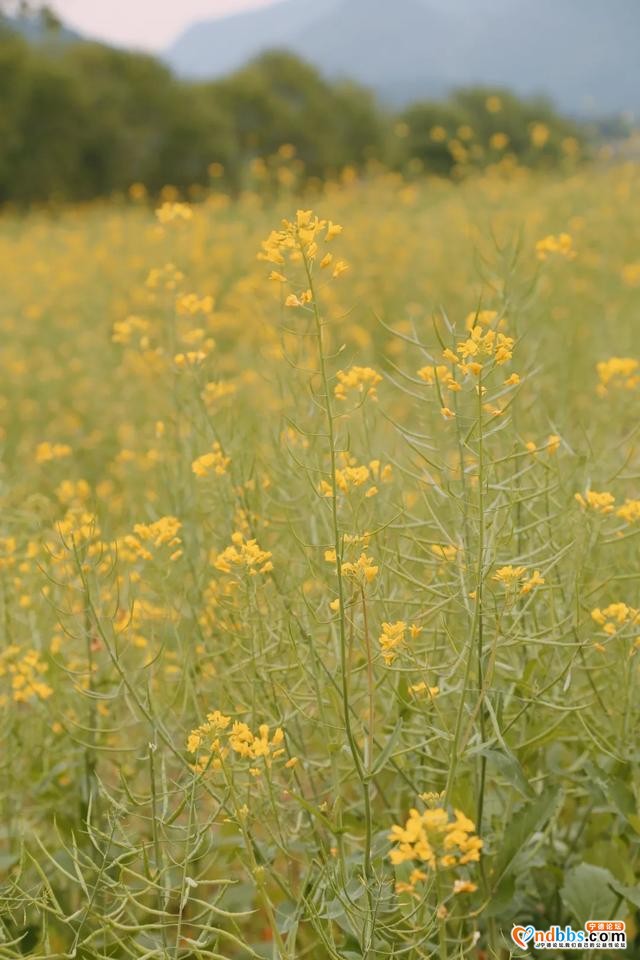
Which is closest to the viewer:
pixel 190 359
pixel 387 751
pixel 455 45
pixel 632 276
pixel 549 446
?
pixel 387 751

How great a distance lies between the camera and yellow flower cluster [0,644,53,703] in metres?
1.75

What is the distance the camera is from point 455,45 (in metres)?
68.8

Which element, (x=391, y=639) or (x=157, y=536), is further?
(x=157, y=536)

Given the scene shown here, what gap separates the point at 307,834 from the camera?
152 centimetres

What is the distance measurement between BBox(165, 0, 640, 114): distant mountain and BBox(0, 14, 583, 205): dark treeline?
69 centimetres

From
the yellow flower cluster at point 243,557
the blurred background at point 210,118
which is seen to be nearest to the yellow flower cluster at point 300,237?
the yellow flower cluster at point 243,557

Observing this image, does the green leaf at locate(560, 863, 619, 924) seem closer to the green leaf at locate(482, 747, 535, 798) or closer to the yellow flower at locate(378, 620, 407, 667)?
the green leaf at locate(482, 747, 535, 798)

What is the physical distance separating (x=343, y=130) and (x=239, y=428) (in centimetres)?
2032

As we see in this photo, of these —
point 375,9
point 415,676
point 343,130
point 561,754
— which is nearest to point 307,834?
point 415,676

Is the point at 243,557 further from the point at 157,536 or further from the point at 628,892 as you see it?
the point at 628,892

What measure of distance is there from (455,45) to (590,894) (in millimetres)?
74666

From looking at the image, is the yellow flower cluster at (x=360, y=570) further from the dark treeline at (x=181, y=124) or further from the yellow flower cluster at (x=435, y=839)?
the dark treeline at (x=181, y=124)

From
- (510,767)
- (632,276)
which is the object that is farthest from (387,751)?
(632,276)

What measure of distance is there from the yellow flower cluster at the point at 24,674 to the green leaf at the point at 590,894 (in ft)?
3.09
